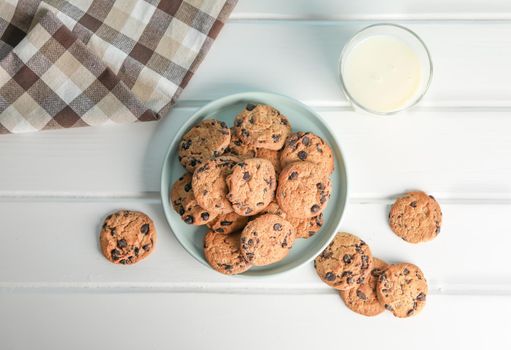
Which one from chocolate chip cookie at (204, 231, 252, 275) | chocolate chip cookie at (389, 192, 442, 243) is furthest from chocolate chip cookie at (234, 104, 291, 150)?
chocolate chip cookie at (389, 192, 442, 243)

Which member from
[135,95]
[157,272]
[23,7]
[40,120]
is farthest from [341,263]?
[23,7]

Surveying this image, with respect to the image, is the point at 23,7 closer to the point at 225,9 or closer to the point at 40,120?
the point at 40,120

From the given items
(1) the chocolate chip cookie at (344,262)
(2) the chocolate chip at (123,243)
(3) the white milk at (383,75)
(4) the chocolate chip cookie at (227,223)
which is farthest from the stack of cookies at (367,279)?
(2) the chocolate chip at (123,243)

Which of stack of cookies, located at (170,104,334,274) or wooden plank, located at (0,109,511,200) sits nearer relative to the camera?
stack of cookies, located at (170,104,334,274)

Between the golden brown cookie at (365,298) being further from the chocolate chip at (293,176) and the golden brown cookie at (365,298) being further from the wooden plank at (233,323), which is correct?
the chocolate chip at (293,176)

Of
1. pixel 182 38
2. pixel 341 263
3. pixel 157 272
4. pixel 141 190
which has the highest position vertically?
pixel 182 38

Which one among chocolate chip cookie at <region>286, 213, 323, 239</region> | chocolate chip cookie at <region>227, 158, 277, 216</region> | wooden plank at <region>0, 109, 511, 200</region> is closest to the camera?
chocolate chip cookie at <region>227, 158, 277, 216</region>

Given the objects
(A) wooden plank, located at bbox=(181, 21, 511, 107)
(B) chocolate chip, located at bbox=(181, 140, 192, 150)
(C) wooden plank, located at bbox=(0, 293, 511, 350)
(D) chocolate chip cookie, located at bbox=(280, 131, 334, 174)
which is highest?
(A) wooden plank, located at bbox=(181, 21, 511, 107)

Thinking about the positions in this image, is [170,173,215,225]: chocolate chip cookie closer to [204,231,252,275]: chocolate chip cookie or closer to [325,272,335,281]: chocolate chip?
[204,231,252,275]: chocolate chip cookie
